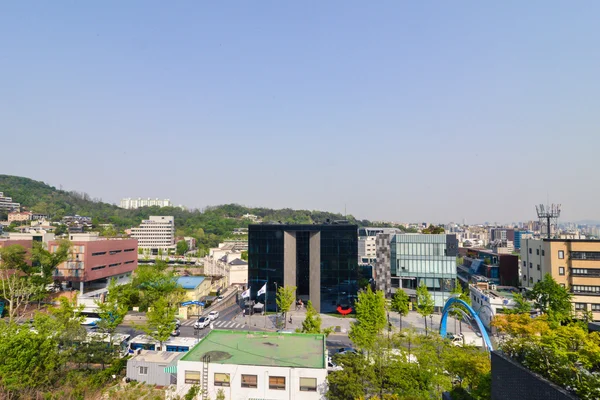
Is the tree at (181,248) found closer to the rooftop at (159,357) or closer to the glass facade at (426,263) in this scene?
the glass facade at (426,263)

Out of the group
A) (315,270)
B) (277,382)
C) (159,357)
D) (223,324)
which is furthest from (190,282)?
(277,382)

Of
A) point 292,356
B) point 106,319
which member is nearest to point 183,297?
point 106,319

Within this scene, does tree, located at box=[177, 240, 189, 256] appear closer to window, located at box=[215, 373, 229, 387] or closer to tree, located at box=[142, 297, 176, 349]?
tree, located at box=[142, 297, 176, 349]

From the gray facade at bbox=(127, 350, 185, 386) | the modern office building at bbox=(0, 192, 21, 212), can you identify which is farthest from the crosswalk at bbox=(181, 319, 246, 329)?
the modern office building at bbox=(0, 192, 21, 212)

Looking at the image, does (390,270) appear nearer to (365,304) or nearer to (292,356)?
(365,304)

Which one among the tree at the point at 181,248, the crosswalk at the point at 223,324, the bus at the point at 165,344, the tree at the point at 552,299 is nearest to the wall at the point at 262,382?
the bus at the point at 165,344

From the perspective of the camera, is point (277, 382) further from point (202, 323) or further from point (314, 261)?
point (314, 261)
